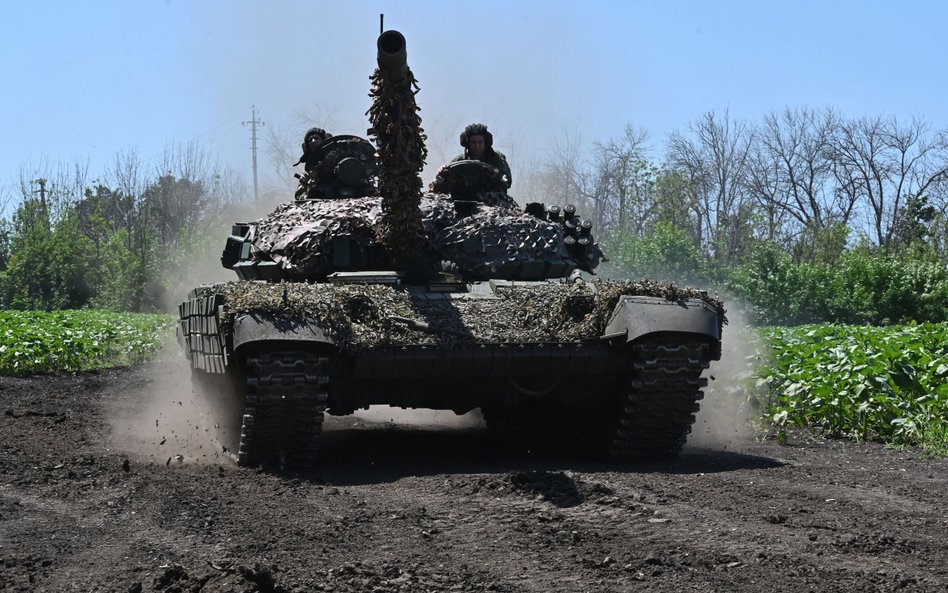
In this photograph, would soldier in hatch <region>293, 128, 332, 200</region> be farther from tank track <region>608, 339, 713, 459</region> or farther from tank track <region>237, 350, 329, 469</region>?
tank track <region>608, 339, 713, 459</region>

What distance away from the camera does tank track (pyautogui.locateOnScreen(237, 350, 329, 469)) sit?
816 cm

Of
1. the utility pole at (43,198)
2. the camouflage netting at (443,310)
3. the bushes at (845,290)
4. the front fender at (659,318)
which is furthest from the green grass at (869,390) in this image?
the utility pole at (43,198)

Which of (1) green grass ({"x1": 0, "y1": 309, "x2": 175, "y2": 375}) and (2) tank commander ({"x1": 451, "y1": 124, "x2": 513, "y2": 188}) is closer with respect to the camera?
(2) tank commander ({"x1": 451, "y1": 124, "x2": 513, "y2": 188})

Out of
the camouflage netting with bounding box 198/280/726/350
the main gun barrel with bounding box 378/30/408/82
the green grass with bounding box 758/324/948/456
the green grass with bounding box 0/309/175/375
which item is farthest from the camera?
the green grass with bounding box 0/309/175/375

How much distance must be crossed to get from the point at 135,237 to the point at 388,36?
1808 inches

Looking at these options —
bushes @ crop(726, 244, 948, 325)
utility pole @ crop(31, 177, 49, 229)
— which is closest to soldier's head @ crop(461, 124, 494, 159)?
bushes @ crop(726, 244, 948, 325)

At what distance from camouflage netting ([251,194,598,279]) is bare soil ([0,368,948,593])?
148 centimetres

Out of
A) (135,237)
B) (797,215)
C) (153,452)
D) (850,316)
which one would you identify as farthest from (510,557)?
(135,237)

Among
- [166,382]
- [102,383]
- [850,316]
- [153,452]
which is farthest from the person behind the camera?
[850,316]

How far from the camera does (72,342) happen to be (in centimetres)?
2191

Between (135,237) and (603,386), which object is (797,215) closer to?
(135,237)

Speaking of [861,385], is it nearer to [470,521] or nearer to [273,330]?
[273,330]

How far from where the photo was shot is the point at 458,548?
584 centimetres

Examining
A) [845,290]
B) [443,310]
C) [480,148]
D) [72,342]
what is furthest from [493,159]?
[845,290]
